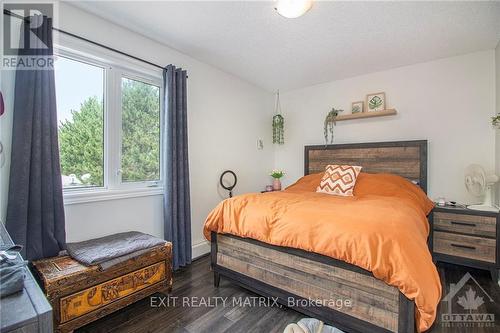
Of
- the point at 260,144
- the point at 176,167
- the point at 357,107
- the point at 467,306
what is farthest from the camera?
the point at 260,144

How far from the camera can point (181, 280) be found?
7.81 feet

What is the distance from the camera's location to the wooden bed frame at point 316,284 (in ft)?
4.51

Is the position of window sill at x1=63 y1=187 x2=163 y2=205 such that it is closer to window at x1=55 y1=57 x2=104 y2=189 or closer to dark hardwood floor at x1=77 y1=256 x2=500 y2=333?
window at x1=55 y1=57 x2=104 y2=189

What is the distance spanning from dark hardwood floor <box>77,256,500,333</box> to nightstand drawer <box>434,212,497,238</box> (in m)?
0.48

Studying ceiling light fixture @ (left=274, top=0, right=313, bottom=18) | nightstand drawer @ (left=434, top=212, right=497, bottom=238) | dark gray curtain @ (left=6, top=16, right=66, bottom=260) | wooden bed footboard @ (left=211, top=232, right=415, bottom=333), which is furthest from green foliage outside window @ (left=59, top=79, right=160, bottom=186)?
nightstand drawer @ (left=434, top=212, right=497, bottom=238)

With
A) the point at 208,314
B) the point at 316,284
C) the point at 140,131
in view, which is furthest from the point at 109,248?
the point at 316,284

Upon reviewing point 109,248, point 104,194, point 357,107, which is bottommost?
point 109,248

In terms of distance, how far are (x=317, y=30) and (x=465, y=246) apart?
8.41ft

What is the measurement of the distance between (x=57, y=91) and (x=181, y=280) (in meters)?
1.99

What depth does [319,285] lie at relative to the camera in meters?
1.63

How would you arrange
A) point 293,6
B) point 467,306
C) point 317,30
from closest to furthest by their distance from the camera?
1. point 293,6
2. point 467,306
3. point 317,30

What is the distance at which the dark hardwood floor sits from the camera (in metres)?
1.69

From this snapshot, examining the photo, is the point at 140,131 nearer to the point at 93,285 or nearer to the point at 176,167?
the point at 176,167

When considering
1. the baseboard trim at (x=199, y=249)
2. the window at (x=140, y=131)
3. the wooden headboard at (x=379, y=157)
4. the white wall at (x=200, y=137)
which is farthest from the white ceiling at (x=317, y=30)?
the baseboard trim at (x=199, y=249)
